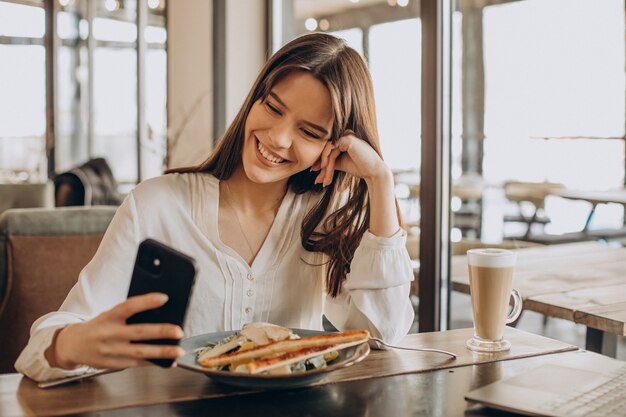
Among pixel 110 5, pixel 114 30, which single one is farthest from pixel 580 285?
pixel 110 5

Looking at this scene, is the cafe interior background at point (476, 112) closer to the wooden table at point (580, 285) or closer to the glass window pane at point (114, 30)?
the wooden table at point (580, 285)

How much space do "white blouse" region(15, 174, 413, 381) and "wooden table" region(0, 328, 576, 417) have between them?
21cm

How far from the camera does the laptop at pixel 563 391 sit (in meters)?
1.13

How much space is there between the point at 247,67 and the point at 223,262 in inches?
122

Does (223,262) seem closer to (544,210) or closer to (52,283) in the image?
(52,283)

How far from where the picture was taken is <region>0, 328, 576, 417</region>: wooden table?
1130 mm

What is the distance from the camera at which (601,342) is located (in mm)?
2162

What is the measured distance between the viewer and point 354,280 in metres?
1.62

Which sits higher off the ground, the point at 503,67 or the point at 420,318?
the point at 503,67

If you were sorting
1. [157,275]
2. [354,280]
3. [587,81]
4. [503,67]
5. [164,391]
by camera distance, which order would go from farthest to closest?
[503,67] < [587,81] < [354,280] < [164,391] < [157,275]

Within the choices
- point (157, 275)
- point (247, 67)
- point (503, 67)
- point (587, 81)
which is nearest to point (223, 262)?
point (157, 275)

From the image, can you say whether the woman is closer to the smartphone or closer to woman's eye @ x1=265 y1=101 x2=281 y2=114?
woman's eye @ x1=265 y1=101 x2=281 y2=114

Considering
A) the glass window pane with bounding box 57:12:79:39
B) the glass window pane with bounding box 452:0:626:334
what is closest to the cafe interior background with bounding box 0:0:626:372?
the glass window pane with bounding box 452:0:626:334

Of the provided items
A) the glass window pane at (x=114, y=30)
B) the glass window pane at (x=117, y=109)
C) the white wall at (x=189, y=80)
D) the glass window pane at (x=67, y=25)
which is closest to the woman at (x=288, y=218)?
the white wall at (x=189, y=80)
